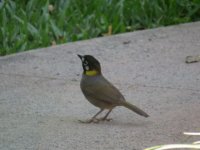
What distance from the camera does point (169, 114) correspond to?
6.44m

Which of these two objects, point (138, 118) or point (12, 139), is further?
point (138, 118)

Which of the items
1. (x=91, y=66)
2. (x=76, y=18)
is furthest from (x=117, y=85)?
(x=76, y=18)

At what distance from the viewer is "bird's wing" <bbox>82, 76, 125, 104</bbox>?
20.3ft

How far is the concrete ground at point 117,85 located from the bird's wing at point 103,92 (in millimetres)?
207

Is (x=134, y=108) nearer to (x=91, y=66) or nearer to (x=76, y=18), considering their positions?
(x=91, y=66)

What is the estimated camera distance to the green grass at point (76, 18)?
9164mm

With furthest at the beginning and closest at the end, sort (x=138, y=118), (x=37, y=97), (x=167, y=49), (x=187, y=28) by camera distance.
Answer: (x=187, y=28) → (x=167, y=49) → (x=37, y=97) → (x=138, y=118)

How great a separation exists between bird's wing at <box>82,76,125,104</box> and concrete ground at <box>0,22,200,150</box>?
0.68 ft

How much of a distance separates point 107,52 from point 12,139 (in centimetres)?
310

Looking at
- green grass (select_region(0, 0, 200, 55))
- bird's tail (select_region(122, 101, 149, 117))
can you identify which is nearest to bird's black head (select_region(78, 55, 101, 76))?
bird's tail (select_region(122, 101, 149, 117))

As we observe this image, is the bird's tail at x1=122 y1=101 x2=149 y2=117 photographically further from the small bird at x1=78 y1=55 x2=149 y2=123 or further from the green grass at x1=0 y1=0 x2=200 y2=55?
the green grass at x1=0 y1=0 x2=200 y2=55

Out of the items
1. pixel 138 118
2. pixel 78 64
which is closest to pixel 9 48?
pixel 78 64

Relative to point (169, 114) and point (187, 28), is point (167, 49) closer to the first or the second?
point (187, 28)

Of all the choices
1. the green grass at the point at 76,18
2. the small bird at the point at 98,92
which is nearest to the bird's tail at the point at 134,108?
the small bird at the point at 98,92
